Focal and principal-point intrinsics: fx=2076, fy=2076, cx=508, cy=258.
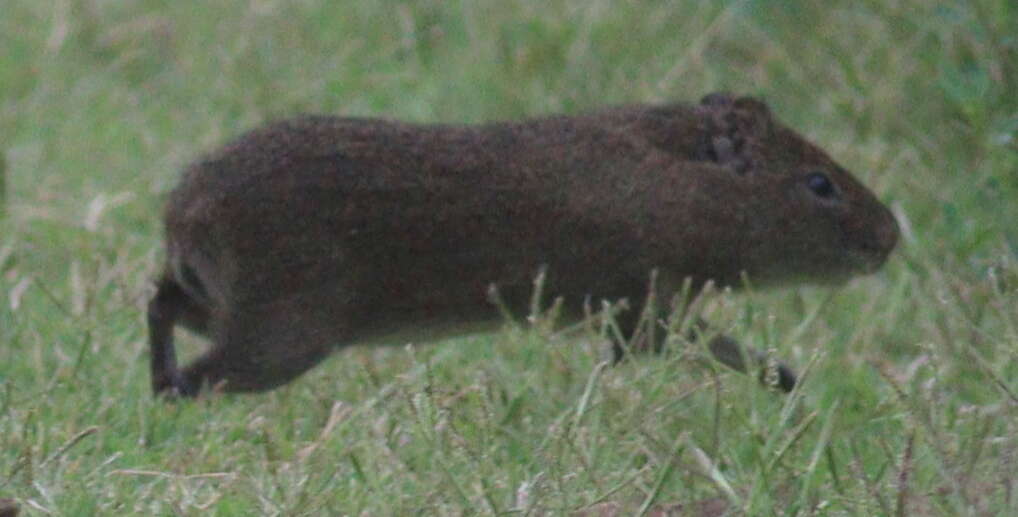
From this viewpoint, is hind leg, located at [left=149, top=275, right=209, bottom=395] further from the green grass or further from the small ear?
the small ear

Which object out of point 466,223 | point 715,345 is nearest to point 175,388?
point 466,223

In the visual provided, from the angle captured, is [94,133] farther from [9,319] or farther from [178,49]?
[9,319]

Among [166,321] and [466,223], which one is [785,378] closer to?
[466,223]

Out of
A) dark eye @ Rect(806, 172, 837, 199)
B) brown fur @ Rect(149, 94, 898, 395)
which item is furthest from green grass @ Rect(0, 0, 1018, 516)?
dark eye @ Rect(806, 172, 837, 199)

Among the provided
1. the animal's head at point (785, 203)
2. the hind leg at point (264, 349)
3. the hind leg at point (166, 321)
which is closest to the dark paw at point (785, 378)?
the animal's head at point (785, 203)

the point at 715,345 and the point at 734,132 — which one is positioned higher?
the point at 734,132

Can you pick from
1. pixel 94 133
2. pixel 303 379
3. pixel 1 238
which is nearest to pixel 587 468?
pixel 303 379

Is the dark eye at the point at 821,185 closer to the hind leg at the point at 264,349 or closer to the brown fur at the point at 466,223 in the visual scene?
the brown fur at the point at 466,223
